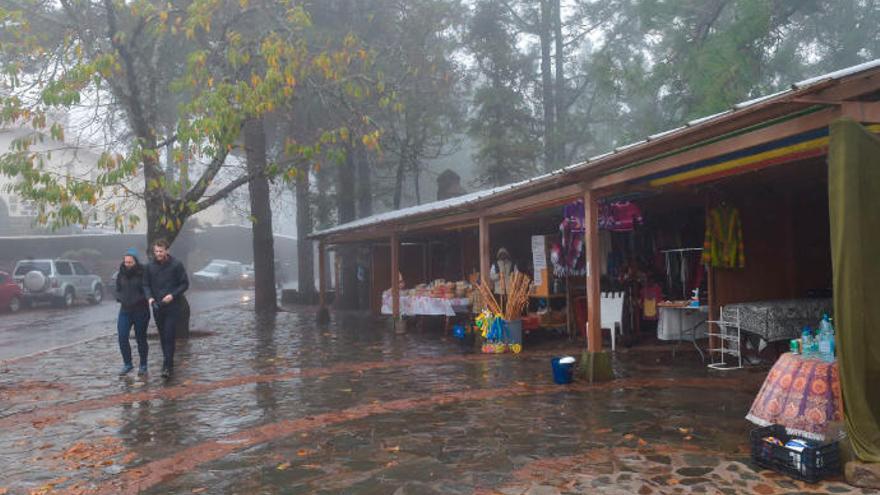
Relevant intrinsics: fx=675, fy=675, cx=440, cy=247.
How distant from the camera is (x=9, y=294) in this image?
2286 cm

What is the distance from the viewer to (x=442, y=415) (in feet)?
A: 22.8

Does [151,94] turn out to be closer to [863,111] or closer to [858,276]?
[863,111]

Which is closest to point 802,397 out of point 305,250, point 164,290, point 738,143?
point 738,143

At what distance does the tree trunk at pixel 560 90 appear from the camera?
2672 centimetres

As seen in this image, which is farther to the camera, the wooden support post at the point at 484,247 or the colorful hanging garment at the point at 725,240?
the wooden support post at the point at 484,247

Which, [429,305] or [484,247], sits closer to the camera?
[484,247]

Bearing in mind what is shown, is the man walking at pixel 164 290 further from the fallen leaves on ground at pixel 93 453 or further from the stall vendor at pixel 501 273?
the stall vendor at pixel 501 273

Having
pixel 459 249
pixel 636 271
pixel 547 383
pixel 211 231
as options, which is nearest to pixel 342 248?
pixel 459 249

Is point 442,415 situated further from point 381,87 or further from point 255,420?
point 381,87

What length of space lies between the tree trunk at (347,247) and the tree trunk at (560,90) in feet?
27.0

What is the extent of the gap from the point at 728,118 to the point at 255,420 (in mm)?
5258

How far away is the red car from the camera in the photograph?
2262cm

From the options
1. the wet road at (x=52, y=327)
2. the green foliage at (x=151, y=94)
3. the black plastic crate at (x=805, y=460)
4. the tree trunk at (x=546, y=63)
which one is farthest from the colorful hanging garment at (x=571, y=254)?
the tree trunk at (x=546, y=63)

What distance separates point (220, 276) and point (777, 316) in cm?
3533
